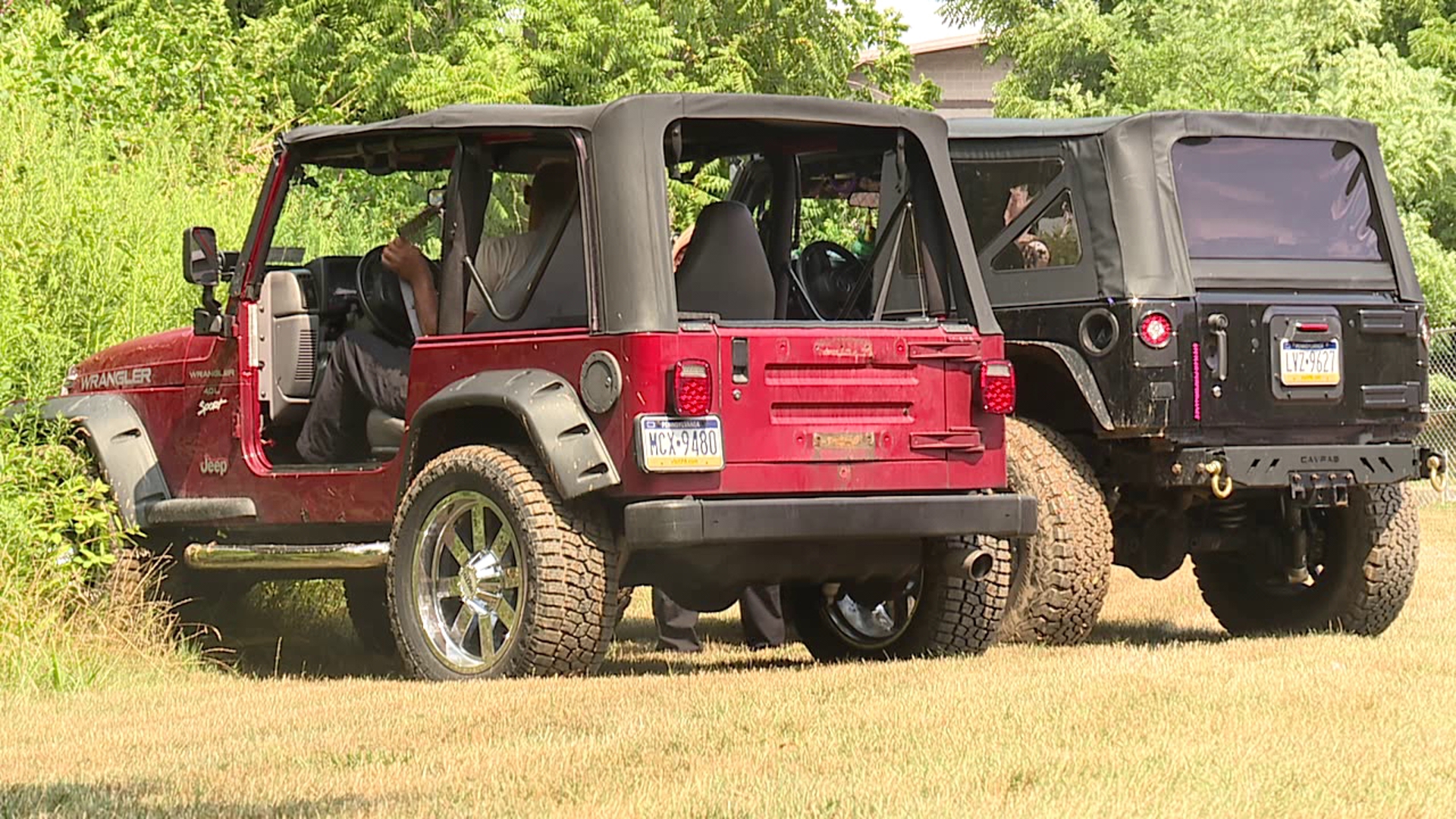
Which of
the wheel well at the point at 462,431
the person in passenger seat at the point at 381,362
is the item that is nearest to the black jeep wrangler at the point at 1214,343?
the wheel well at the point at 462,431

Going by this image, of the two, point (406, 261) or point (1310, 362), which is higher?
point (406, 261)

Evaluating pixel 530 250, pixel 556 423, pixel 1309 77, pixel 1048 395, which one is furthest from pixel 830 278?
pixel 1309 77

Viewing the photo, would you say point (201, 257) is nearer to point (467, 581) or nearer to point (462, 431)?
point (462, 431)

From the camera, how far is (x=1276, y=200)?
1049 centimetres

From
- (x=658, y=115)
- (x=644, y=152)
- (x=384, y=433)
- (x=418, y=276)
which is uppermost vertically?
(x=658, y=115)

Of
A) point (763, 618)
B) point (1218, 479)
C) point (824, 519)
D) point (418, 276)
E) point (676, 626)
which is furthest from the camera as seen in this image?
point (763, 618)

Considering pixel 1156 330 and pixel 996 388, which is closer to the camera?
pixel 996 388

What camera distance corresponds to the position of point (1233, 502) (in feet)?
35.2

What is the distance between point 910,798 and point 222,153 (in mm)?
12588

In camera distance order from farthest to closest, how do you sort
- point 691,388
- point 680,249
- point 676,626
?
1. point 676,626
2. point 680,249
3. point 691,388

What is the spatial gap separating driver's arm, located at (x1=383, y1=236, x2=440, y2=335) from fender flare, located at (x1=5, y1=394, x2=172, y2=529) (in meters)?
1.64

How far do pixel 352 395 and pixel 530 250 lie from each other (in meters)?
1.15

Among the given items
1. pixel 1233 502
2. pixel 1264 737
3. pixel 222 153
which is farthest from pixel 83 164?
pixel 1264 737

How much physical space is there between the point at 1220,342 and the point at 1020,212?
1.25 meters
